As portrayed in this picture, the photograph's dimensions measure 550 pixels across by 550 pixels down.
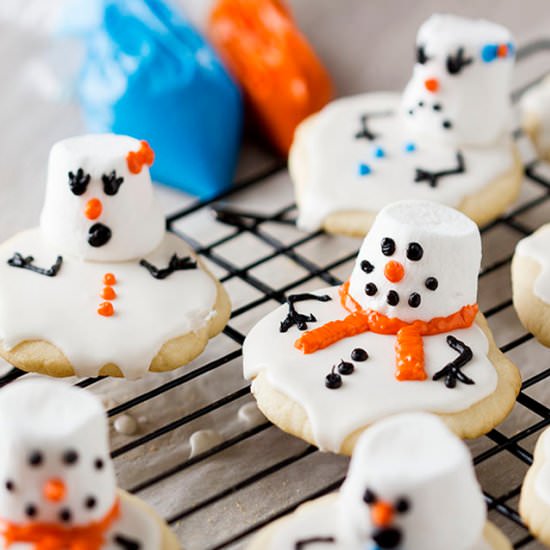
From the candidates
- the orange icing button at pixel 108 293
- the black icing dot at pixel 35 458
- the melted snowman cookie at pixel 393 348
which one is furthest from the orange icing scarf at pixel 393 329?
the black icing dot at pixel 35 458

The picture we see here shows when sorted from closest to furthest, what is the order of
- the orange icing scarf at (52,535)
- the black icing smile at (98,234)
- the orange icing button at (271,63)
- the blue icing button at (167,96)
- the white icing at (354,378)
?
the orange icing scarf at (52,535)
the white icing at (354,378)
the black icing smile at (98,234)
the blue icing button at (167,96)
the orange icing button at (271,63)

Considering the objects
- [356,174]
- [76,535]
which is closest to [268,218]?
[356,174]

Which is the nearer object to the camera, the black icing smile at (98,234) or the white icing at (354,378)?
the white icing at (354,378)

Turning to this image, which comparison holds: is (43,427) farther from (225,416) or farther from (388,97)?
(388,97)

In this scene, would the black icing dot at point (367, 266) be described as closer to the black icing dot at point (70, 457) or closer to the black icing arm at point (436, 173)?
the black icing arm at point (436, 173)

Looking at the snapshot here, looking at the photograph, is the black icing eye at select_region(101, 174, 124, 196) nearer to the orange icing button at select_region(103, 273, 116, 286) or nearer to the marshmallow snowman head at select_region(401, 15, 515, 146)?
the orange icing button at select_region(103, 273, 116, 286)

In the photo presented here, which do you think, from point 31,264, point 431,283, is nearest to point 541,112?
point 431,283

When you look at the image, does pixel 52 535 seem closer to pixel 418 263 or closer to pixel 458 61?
pixel 418 263
